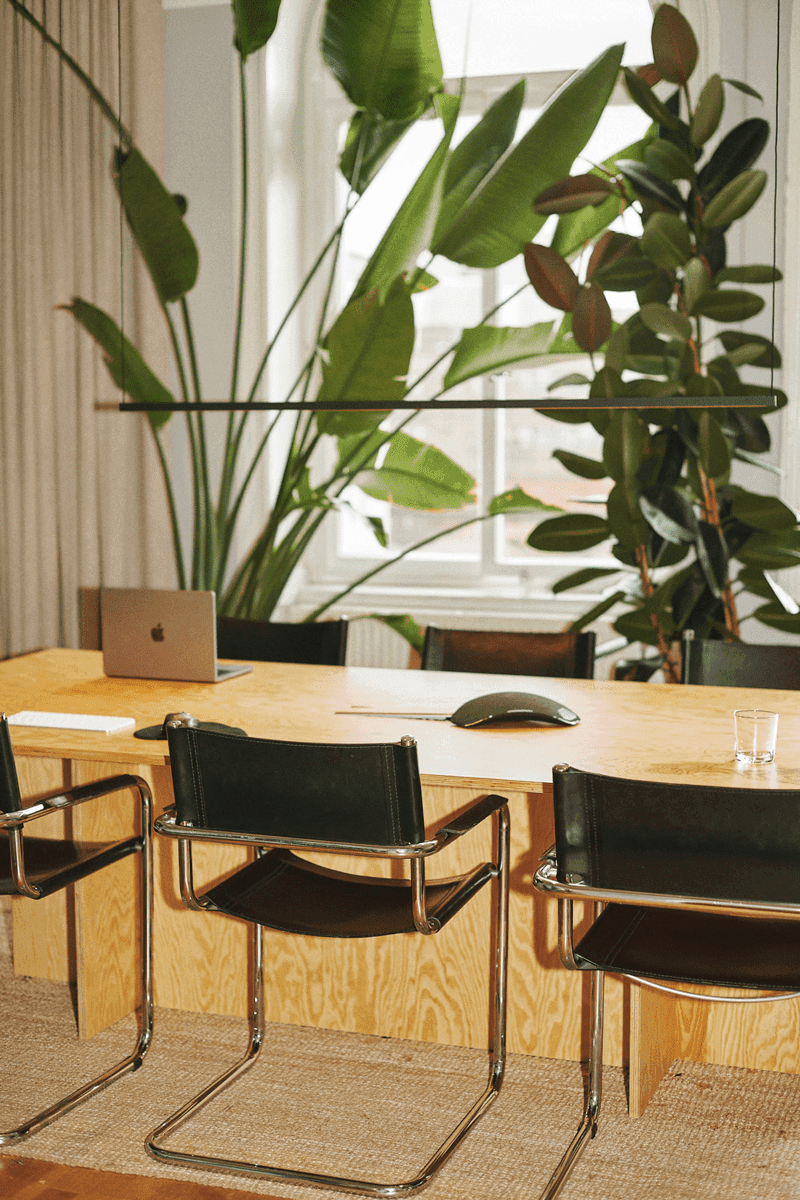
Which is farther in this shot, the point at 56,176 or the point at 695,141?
the point at 56,176

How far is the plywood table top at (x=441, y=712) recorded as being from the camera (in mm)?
2018

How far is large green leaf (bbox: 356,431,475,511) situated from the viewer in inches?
159

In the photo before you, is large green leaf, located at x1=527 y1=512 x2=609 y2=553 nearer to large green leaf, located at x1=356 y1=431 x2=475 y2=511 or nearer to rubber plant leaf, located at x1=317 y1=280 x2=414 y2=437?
large green leaf, located at x1=356 y1=431 x2=475 y2=511

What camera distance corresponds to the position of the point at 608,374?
340cm

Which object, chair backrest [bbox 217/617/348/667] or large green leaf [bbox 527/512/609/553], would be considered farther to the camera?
large green leaf [bbox 527/512/609/553]

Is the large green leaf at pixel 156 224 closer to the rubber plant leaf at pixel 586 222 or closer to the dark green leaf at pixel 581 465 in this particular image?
the rubber plant leaf at pixel 586 222

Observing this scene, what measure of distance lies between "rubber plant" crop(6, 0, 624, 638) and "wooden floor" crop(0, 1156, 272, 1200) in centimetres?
180

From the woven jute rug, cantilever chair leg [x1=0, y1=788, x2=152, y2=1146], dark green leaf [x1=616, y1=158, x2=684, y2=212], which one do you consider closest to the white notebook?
cantilever chair leg [x1=0, y1=788, x2=152, y2=1146]

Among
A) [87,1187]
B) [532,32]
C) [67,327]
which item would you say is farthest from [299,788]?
[532,32]

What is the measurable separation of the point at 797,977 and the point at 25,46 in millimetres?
4397

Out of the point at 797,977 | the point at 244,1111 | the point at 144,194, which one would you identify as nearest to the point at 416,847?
the point at 797,977

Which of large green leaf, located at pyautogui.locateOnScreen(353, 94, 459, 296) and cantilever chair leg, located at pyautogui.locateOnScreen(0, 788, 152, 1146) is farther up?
large green leaf, located at pyautogui.locateOnScreen(353, 94, 459, 296)

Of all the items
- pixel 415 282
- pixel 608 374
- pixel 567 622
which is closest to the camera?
pixel 608 374

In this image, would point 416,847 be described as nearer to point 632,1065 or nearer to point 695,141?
point 632,1065
